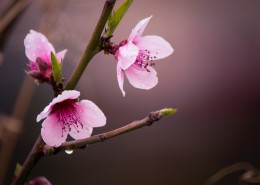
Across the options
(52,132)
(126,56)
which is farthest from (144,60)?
(52,132)

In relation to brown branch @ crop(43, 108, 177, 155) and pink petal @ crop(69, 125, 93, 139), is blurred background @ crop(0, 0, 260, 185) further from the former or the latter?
brown branch @ crop(43, 108, 177, 155)

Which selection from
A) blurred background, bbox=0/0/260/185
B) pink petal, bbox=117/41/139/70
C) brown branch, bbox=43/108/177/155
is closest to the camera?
brown branch, bbox=43/108/177/155

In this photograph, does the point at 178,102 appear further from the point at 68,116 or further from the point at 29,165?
the point at 29,165

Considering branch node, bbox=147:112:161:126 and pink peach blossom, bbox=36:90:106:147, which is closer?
branch node, bbox=147:112:161:126

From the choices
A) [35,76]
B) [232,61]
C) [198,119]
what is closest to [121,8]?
[35,76]

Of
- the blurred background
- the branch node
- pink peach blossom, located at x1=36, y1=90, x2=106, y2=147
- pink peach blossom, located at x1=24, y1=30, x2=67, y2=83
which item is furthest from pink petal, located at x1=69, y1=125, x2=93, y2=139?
the blurred background

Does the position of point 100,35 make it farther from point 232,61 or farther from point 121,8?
point 232,61
